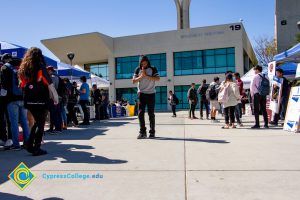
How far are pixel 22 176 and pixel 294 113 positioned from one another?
21.2ft

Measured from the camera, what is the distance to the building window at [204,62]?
37.2 metres

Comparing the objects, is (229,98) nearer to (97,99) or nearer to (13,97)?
(13,97)

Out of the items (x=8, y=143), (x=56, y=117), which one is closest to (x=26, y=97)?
(x=8, y=143)

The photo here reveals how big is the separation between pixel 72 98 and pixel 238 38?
2965 cm

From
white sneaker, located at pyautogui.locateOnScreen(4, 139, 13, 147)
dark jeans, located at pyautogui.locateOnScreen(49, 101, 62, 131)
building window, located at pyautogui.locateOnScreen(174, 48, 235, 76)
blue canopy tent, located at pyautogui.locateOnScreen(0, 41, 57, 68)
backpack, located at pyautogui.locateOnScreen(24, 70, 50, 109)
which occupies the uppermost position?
building window, located at pyautogui.locateOnScreen(174, 48, 235, 76)

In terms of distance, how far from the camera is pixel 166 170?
3.87 meters

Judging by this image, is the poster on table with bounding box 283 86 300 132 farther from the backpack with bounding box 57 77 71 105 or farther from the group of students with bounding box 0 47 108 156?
the backpack with bounding box 57 77 71 105

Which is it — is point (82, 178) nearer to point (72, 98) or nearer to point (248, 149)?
point (248, 149)

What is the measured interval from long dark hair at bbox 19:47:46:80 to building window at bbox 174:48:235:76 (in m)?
33.7

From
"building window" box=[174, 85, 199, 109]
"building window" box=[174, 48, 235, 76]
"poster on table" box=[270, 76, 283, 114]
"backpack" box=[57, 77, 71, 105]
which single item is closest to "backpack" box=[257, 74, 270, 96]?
"poster on table" box=[270, 76, 283, 114]

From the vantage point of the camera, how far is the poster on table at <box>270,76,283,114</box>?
950cm

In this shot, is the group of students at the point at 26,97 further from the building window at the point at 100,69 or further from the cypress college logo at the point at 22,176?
the building window at the point at 100,69

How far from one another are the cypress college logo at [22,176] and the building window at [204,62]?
115 ft

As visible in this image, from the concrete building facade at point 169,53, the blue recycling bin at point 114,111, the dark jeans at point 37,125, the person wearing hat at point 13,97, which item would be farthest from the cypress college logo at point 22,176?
the concrete building facade at point 169,53
